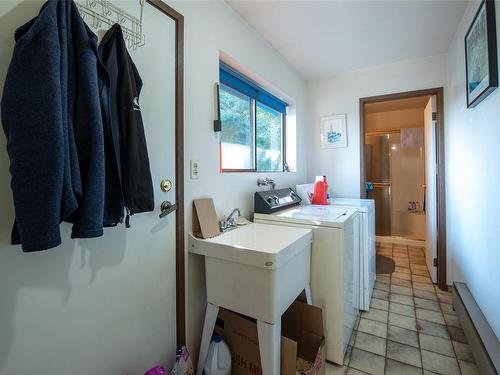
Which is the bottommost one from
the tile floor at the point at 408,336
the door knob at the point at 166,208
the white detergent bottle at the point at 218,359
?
the tile floor at the point at 408,336

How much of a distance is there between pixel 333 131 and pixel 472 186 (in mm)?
1515

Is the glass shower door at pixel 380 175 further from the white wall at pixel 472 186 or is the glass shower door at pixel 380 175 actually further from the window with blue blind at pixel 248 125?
the window with blue blind at pixel 248 125

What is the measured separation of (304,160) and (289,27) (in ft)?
4.78

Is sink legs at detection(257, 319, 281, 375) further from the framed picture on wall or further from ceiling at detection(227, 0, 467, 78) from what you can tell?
ceiling at detection(227, 0, 467, 78)

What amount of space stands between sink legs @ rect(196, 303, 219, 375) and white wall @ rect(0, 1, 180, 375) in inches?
5.8

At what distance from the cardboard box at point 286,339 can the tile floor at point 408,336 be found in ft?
0.79

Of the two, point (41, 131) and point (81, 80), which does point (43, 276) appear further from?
point (81, 80)

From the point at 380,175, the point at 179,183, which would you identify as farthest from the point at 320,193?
the point at 380,175

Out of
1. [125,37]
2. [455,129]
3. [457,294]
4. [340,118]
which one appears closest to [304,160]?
[340,118]

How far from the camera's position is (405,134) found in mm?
3988

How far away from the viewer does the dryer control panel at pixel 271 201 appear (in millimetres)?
1831

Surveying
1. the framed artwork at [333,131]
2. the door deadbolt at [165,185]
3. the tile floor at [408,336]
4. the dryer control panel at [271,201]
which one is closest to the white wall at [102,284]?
the door deadbolt at [165,185]

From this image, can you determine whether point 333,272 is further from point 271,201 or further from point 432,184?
point 432,184

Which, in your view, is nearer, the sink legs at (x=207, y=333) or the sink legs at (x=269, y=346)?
the sink legs at (x=269, y=346)
